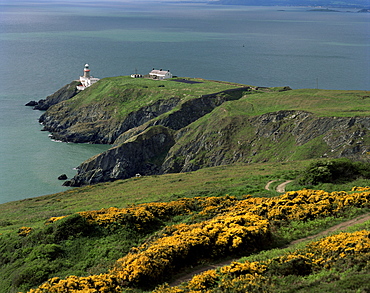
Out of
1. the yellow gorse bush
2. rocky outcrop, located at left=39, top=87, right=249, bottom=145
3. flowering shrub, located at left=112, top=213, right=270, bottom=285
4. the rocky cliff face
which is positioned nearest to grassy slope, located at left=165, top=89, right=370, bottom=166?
the rocky cliff face

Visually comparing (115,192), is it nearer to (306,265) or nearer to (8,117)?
(306,265)

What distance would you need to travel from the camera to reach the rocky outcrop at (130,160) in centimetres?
9344

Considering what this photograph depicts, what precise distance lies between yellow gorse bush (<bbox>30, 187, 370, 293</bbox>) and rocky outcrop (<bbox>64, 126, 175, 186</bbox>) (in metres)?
58.6

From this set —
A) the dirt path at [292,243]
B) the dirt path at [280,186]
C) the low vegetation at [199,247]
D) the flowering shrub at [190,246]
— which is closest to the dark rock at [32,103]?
the low vegetation at [199,247]

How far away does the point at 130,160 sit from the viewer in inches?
3846

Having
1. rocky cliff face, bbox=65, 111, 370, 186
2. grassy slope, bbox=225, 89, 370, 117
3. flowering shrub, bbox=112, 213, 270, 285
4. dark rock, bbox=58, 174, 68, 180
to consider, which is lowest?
dark rock, bbox=58, 174, 68, 180

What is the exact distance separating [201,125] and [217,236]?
255 feet

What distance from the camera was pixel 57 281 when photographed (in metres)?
23.5

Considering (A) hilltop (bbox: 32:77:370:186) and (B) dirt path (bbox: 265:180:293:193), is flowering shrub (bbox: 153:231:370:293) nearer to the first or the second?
(B) dirt path (bbox: 265:180:293:193)

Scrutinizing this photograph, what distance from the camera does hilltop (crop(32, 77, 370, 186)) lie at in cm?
7761

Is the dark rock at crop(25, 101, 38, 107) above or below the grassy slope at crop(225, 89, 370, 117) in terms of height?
below

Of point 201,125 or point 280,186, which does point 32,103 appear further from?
point 280,186

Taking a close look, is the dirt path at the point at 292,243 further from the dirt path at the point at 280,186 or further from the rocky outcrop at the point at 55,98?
the rocky outcrop at the point at 55,98

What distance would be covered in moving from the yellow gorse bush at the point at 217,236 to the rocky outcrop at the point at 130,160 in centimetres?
5862
